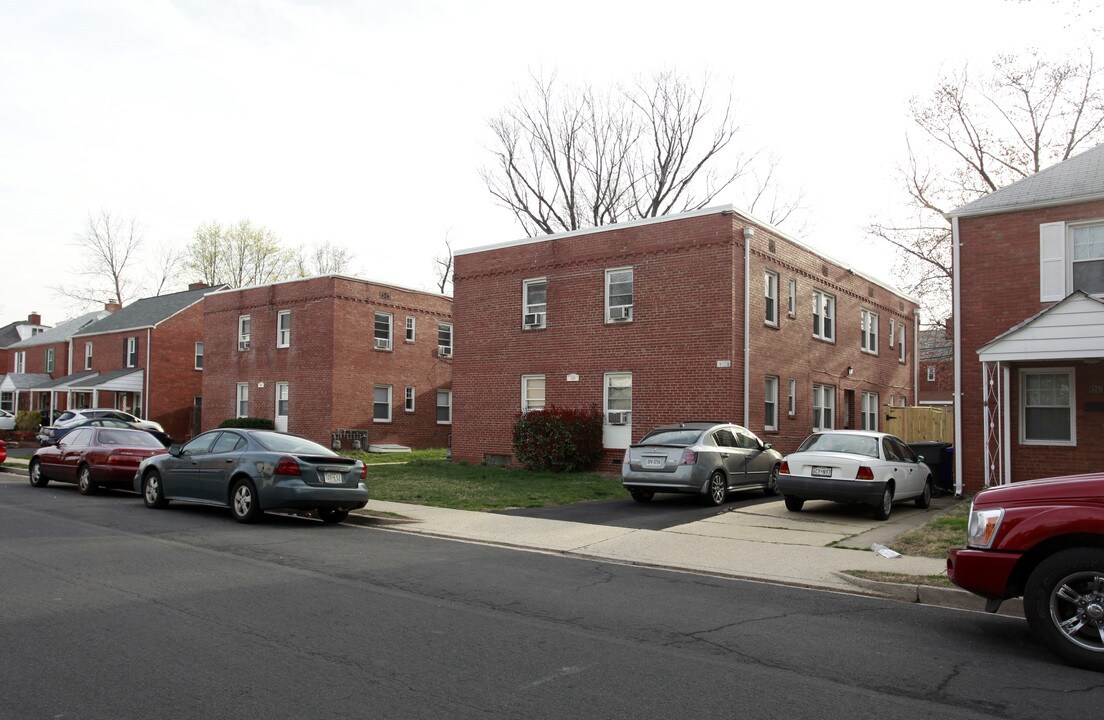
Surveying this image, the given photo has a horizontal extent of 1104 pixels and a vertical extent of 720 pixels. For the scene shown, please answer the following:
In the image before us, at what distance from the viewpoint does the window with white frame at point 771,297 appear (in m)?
22.4

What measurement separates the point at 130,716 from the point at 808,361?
22.6 meters

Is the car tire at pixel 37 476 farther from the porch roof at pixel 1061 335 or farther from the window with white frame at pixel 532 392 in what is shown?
the porch roof at pixel 1061 335

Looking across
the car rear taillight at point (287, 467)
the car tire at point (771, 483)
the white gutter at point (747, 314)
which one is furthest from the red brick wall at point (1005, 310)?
the car rear taillight at point (287, 467)

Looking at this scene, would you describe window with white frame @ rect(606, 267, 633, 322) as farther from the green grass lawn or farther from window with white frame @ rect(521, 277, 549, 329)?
the green grass lawn

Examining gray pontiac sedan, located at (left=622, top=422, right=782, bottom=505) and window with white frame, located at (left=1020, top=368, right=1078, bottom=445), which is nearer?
gray pontiac sedan, located at (left=622, top=422, right=782, bottom=505)

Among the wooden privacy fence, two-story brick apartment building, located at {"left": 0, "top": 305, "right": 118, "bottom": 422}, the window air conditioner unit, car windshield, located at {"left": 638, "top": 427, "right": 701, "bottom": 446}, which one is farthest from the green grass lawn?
two-story brick apartment building, located at {"left": 0, "top": 305, "right": 118, "bottom": 422}

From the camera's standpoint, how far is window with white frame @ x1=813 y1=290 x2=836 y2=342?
25625mm

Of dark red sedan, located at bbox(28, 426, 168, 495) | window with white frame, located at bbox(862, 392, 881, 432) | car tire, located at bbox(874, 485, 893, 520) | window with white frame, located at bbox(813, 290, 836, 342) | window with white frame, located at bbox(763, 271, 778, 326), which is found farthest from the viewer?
window with white frame, located at bbox(862, 392, 881, 432)

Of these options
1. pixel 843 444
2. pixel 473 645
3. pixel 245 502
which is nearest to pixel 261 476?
pixel 245 502

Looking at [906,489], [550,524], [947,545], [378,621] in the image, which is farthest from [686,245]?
[378,621]

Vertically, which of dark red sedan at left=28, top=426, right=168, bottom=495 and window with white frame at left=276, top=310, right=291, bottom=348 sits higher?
window with white frame at left=276, top=310, right=291, bottom=348

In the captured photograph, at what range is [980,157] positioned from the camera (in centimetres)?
3534

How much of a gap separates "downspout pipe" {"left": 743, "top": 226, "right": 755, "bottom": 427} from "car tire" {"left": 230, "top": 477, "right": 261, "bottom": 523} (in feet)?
39.6

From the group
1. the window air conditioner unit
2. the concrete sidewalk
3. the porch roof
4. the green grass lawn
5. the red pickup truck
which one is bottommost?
the concrete sidewalk
